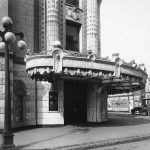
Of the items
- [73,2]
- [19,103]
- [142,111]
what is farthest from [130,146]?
[142,111]

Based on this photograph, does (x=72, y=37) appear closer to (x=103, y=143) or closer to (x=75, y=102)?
(x=75, y=102)

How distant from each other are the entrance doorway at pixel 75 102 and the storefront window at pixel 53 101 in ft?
5.85

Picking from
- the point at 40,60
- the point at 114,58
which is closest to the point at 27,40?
the point at 40,60

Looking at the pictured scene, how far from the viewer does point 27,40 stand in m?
19.3

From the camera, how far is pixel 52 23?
20.3 m

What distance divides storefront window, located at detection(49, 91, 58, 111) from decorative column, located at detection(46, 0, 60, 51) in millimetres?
3262

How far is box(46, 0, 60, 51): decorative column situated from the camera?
66.4 ft

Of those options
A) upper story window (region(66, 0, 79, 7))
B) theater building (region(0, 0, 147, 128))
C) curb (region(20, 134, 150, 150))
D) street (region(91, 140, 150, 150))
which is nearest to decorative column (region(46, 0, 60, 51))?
theater building (region(0, 0, 147, 128))

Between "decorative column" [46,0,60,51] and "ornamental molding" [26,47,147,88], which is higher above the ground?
"decorative column" [46,0,60,51]

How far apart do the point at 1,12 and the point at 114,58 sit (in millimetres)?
7580

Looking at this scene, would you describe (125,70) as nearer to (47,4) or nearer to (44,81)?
(44,81)

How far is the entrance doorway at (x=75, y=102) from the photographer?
22.1 m

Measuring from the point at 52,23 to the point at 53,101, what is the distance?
5672 mm

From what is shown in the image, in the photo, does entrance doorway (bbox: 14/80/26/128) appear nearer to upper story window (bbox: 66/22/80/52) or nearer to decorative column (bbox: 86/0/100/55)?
upper story window (bbox: 66/22/80/52)
